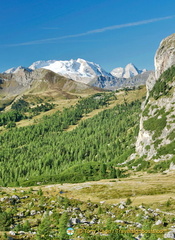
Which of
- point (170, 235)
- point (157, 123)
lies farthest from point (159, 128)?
point (170, 235)

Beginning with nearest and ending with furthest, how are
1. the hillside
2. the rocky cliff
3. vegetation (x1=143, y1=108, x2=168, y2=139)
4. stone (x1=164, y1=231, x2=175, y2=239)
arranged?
stone (x1=164, y1=231, x2=175, y2=239) → the hillside → the rocky cliff → vegetation (x1=143, y1=108, x2=168, y2=139)

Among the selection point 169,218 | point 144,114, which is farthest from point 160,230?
point 144,114

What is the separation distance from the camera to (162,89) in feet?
641

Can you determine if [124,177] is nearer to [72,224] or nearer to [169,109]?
[169,109]

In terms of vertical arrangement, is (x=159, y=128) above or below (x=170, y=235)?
above

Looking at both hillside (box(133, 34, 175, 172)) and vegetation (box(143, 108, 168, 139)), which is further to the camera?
vegetation (box(143, 108, 168, 139))

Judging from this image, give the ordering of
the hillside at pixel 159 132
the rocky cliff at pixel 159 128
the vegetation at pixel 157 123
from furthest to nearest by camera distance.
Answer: the vegetation at pixel 157 123
the rocky cliff at pixel 159 128
the hillside at pixel 159 132

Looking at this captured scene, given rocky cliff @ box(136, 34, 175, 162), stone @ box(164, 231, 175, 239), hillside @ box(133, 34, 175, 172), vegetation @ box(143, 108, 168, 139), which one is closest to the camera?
stone @ box(164, 231, 175, 239)

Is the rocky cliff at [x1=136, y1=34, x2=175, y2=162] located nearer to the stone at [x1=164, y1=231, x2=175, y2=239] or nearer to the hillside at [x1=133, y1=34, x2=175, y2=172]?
the hillside at [x1=133, y1=34, x2=175, y2=172]

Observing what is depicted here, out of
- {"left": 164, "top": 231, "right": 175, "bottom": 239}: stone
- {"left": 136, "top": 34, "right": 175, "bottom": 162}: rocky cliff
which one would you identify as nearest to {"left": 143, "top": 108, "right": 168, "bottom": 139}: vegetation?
{"left": 136, "top": 34, "right": 175, "bottom": 162}: rocky cliff

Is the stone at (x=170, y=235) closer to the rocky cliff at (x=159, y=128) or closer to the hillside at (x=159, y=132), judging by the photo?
the hillside at (x=159, y=132)

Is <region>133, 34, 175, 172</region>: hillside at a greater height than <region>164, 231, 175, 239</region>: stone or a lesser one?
greater

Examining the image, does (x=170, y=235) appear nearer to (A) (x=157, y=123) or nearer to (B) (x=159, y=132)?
(B) (x=159, y=132)

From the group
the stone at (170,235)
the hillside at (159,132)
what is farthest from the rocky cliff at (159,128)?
the stone at (170,235)
